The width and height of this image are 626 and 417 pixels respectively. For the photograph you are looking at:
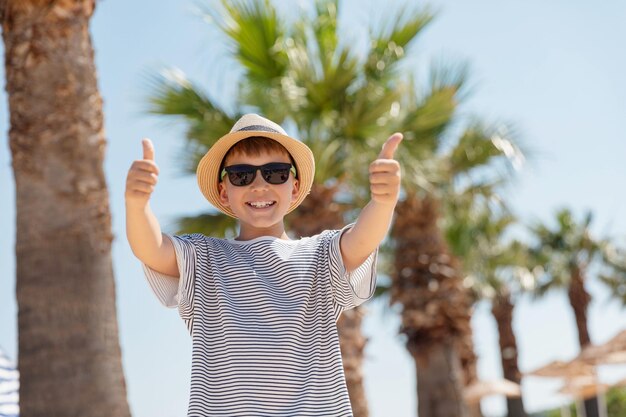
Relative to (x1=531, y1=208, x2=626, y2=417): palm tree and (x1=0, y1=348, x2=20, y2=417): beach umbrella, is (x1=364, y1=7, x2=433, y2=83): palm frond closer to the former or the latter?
(x1=0, y1=348, x2=20, y2=417): beach umbrella

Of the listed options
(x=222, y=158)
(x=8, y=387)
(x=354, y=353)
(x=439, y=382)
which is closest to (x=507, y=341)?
(x=439, y=382)

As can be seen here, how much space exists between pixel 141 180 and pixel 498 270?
78.6 feet

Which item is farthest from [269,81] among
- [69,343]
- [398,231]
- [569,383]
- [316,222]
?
[569,383]

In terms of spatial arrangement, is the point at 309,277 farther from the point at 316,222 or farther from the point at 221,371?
the point at 316,222

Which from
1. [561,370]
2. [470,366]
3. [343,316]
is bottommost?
[343,316]

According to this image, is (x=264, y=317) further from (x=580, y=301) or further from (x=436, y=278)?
(x=580, y=301)

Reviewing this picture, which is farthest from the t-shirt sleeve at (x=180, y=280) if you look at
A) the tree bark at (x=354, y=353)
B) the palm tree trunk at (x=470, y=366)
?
→ the palm tree trunk at (x=470, y=366)

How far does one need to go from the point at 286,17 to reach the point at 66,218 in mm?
5887

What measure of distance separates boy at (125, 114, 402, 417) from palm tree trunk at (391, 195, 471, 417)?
1109cm

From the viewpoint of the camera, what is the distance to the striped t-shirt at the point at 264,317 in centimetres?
245

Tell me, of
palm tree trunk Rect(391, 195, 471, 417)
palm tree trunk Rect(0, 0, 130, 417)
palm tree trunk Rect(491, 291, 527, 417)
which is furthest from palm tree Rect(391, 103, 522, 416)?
palm tree trunk Rect(491, 291, 527, 417)

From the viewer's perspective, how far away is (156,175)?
244 cm

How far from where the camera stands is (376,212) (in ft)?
8.41

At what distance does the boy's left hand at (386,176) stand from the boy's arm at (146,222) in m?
0.60
